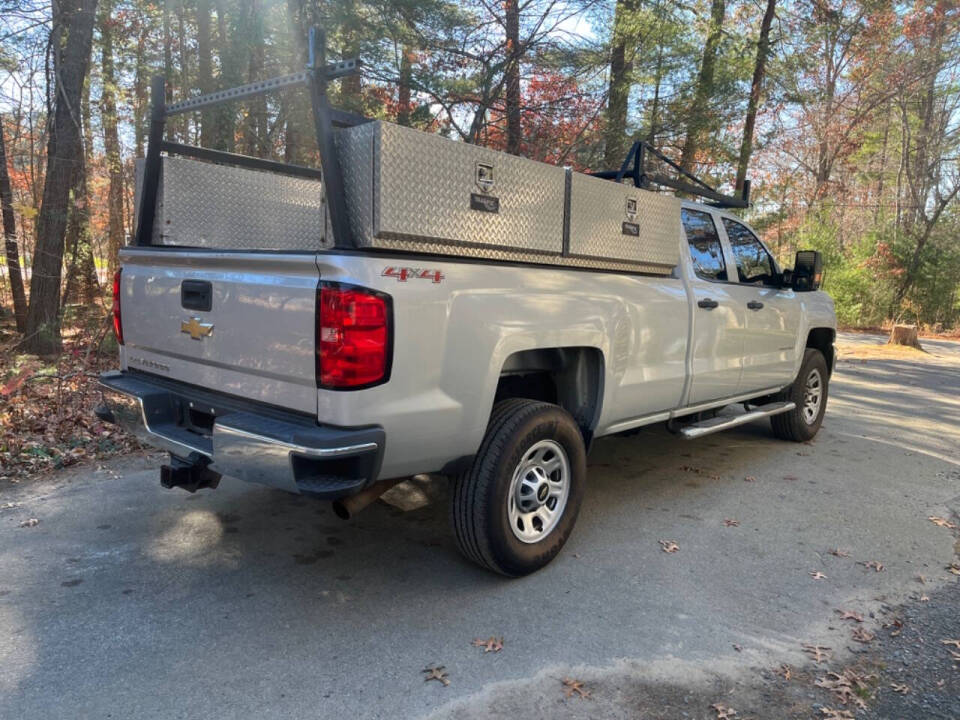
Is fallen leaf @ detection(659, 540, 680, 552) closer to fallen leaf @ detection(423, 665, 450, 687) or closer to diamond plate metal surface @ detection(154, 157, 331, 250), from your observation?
fallen leaf @ detection(423, 665, 450, 687)

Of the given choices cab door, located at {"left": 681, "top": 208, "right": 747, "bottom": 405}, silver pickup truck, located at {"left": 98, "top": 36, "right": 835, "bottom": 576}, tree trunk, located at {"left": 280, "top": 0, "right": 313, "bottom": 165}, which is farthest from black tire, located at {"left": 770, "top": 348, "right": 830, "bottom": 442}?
tree trunk, located at {"left": 280, "top": 0, "right": 313, "bottom": 165}

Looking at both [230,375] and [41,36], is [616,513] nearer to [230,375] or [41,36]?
[230,375]

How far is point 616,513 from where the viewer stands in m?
4.43

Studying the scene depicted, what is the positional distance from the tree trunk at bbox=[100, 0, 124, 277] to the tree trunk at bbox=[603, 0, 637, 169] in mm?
8817

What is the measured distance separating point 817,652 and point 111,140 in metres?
16.5

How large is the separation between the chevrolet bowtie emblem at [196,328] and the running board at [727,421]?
10.5 ft

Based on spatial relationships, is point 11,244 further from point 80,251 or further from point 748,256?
point 748,256

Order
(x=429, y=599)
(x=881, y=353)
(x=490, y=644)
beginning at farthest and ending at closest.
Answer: (x=881, y=353), (x=429, y=599), (x=490, y=644)

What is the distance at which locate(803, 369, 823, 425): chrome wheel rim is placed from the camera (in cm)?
639

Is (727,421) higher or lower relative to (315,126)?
lower

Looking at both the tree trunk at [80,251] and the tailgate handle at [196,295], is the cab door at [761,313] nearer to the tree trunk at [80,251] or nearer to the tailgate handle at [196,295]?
the tailgate handle at [196,295]

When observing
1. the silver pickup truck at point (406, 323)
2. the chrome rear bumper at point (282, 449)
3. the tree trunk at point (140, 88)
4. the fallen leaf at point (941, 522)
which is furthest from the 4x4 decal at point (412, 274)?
the tree trunk at point (140, 88)

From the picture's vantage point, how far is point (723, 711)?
2.46 meters

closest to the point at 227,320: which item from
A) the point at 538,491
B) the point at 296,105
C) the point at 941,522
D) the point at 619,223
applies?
the point at 538,491
